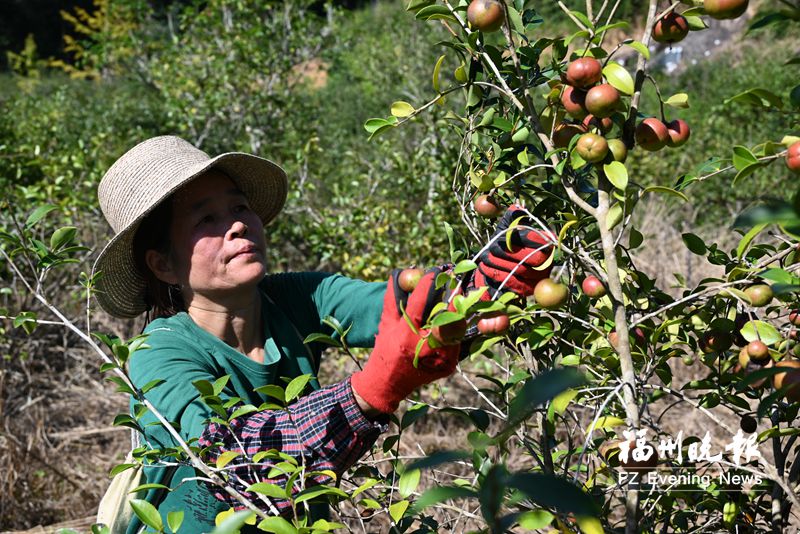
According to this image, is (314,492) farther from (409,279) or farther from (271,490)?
(409,279)

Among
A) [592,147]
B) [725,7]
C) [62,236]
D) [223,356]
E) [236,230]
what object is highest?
[725,7]

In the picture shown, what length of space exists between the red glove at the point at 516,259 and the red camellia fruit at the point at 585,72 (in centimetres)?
19

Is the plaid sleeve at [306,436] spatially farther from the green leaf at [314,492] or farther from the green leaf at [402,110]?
the green leaf at [402,110]

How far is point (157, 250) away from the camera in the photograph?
1855 mm

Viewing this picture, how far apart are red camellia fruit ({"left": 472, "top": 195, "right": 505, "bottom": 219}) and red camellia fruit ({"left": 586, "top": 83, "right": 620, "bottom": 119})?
0.28 m

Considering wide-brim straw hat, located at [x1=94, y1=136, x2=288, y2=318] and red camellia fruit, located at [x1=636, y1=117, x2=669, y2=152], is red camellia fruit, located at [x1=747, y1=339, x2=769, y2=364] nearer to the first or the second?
red camellia fruit, located at [x1=636, y1=117, x2=669, y2=152]

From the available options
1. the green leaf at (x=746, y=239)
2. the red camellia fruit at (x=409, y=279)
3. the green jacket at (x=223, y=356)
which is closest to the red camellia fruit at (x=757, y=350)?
the green leaf at (x=746, y=239)

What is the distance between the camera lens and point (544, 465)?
1.27 m

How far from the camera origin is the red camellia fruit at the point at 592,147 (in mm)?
1018

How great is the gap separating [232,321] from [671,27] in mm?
1104

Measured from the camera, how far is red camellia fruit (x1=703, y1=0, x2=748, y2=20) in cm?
98

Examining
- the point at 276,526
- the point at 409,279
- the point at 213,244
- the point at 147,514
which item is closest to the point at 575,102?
the point at 409,279

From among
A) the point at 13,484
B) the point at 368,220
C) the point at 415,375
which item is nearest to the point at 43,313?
the point at 13,484

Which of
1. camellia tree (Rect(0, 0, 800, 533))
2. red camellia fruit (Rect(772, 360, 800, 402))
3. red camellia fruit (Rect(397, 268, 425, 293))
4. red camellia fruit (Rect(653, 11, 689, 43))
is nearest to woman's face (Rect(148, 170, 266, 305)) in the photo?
camellia tree (Rect(0, 0, 800, 533))
